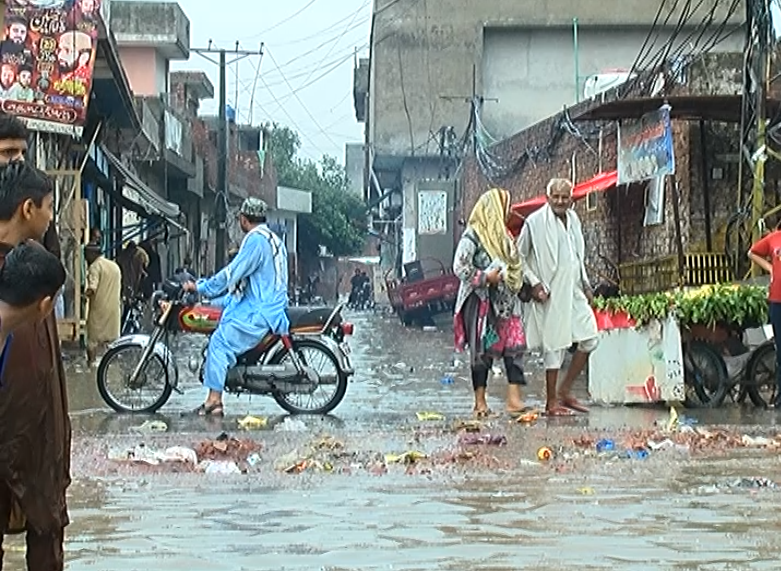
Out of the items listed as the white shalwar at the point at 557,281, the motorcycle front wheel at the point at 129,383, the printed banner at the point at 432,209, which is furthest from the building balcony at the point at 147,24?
the white shalwar at the point at 557,281

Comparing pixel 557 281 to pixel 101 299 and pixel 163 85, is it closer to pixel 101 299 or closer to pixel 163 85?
pixel 101 299

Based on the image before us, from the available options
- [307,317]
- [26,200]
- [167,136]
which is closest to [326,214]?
[167,136]

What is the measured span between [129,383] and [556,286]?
11.8 feet

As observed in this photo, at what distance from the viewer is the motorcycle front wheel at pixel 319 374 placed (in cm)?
1169

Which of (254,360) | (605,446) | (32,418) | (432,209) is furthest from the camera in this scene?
(432,209)

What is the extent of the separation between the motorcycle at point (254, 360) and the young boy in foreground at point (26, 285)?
24.3 ft

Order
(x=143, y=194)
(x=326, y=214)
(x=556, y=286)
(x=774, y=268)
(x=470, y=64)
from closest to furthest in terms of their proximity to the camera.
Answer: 1. (x=774, y=268)
2. (x=556, y=286)
3. (x=143, y=194)
4. (x=470, y=64)
5. (x=326, y=214)

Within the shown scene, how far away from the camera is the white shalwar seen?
1148cm

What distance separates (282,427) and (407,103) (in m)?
36.7

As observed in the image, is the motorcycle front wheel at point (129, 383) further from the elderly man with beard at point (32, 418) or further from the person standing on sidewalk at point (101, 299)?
the elderly man with beard at point (32, 418)

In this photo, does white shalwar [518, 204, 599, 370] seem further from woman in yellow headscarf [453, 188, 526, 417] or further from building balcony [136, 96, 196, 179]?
building balcony [136, 96, 196, 179]

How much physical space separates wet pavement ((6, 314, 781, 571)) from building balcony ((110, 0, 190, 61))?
97.7 ft

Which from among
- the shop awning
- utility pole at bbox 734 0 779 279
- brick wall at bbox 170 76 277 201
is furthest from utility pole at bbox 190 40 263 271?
utility pole at bbox 734 0 779 279

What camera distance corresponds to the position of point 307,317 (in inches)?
472
